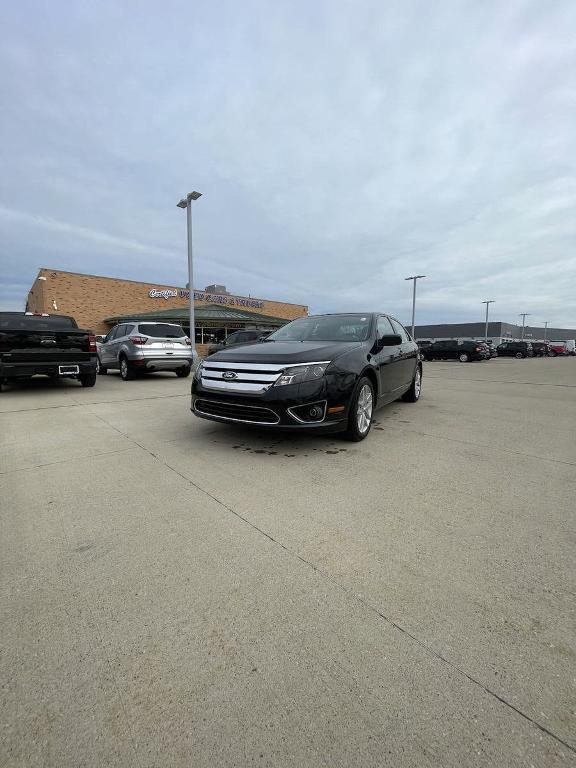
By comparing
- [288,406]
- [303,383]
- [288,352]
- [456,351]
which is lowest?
[288,406]

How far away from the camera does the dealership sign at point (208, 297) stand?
96.4 feet

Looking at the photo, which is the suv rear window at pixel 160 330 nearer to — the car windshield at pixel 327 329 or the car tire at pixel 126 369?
→ the car tire at pixel 126 369

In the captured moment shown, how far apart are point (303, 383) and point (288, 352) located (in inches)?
19.5

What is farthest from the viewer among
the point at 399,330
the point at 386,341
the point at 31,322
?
the point at 31,322

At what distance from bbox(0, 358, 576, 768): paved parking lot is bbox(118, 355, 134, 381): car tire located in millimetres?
7160

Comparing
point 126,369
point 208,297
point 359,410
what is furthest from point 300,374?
point 208,297

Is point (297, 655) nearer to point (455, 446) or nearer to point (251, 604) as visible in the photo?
point (251, 604)

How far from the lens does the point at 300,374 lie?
3828 millimetres

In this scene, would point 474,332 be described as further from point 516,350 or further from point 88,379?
point 88,379

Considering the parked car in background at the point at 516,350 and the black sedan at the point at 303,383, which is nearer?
the black sedan at the point at 303,383

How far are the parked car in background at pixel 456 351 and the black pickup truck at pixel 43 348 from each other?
25.0m

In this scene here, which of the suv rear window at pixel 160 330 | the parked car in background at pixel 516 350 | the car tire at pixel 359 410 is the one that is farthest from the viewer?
the parked car in background at pixel 516 350

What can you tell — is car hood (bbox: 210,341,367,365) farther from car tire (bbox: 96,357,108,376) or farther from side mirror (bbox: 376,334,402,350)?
car tire (bbox: 96,357,108,376)

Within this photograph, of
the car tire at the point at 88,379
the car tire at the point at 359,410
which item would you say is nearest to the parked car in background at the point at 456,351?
the car tire at the point at 88,379
